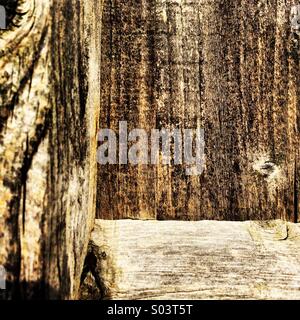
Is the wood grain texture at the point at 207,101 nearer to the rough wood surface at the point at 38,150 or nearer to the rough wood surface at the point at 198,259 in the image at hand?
the rough wood surface at the point at 198,259

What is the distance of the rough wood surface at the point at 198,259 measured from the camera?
5.27 feet

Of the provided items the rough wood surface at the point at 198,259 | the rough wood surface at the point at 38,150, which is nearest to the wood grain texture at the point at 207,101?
the rough wood surface at the point at 198,259

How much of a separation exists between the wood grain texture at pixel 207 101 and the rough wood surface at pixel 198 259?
81 mm

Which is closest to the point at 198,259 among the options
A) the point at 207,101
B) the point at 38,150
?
the point at 207,101

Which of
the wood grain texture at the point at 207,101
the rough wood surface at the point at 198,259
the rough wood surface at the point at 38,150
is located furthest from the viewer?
the wood grain texture at the point at 207,101

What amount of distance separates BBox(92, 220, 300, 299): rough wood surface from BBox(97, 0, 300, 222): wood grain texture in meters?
0.08

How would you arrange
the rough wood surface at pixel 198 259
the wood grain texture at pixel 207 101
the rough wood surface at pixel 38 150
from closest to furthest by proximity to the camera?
1. the rough wood surface at pixel 38 150
2. the rough wood surface at pixel 198 259
3. the wood grain texture at pixel 207 101

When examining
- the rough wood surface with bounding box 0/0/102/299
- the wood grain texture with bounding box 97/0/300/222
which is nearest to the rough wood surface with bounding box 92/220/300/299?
the wood grain texture with bounding box 97/0/300/222

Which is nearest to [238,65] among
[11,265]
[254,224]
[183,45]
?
[183,45]

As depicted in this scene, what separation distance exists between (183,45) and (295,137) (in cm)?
45

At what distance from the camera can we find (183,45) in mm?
1886
